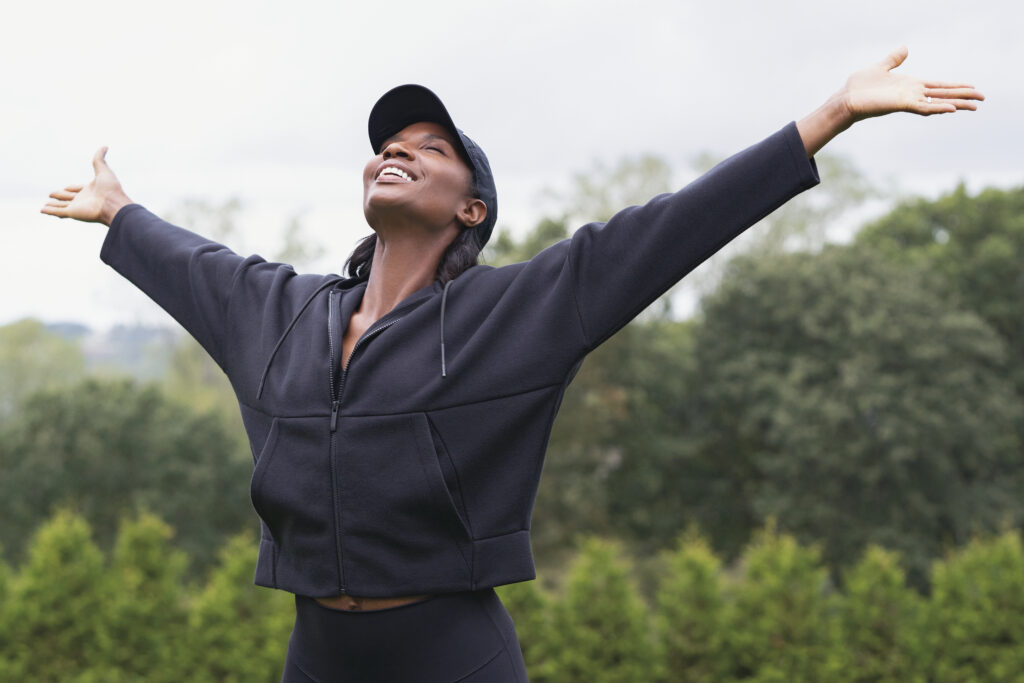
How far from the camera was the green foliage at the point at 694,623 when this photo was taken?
8.03 meters

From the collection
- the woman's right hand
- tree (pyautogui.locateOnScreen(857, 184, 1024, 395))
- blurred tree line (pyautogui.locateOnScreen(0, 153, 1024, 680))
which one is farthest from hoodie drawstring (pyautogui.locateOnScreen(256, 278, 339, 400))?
tree (pyautogui.locateOnScreen(857, 184, 1024, 395))

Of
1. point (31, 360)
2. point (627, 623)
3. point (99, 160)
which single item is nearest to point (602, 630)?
point (627, 623)

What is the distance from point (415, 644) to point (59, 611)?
22.7 ft

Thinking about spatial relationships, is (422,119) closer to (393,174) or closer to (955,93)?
(393,174)

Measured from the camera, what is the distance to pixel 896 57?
188cm

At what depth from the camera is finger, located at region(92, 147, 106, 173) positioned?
2.56 meters

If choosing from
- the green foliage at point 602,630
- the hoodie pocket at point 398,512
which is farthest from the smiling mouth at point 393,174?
the green foliage at point 602,630

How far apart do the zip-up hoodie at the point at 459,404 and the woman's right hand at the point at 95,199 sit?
74 cm

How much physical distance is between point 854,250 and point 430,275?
22.7m

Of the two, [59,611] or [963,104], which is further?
[59,611]

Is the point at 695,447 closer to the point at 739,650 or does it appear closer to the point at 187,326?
the point at 739,650

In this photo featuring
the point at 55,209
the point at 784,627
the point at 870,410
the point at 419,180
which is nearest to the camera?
the point at 419,180

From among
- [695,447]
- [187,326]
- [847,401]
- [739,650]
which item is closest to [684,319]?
[695,447]

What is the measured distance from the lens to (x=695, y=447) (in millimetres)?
24344
